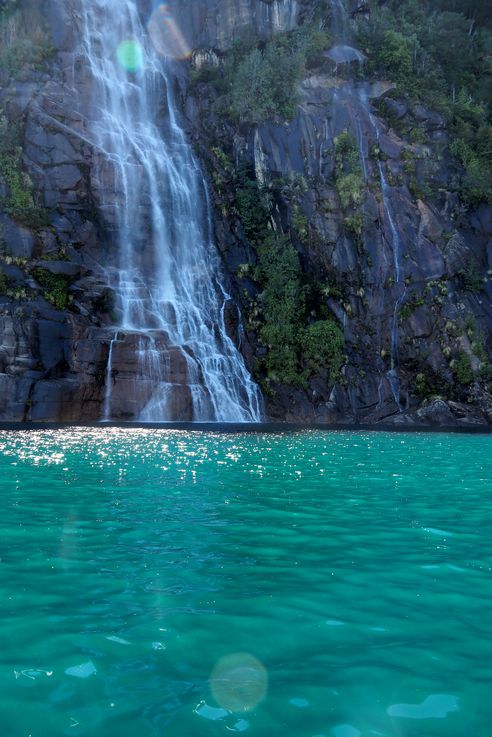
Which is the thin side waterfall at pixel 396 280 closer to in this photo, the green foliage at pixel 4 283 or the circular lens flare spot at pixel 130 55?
the circular lens flare spot at pixel 130 55

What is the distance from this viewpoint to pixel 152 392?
89.0 feet

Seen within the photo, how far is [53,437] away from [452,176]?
2714cm

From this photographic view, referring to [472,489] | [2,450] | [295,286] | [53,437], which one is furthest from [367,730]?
[295,286]

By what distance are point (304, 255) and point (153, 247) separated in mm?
8040

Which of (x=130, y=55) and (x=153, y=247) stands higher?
(x=130, y=55)

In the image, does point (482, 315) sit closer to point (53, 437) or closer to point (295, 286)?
point (295, 286)

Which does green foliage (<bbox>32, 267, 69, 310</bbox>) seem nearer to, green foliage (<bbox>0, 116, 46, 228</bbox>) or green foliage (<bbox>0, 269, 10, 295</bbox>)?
green foliage (<bbox>0, 269, 10, 295</bbox>)

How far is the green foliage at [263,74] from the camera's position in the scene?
35.4 m

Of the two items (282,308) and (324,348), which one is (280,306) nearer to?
(282,308)

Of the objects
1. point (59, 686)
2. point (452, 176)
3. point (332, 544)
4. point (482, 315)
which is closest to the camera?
point (59, 686)

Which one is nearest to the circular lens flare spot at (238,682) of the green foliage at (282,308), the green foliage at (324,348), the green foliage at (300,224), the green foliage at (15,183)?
the green foliage at (282,308)

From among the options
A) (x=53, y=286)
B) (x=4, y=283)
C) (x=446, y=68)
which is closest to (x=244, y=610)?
(x=4, y=283)

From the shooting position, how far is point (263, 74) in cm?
3588

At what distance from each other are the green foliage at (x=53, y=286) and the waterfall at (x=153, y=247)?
8.25ft
